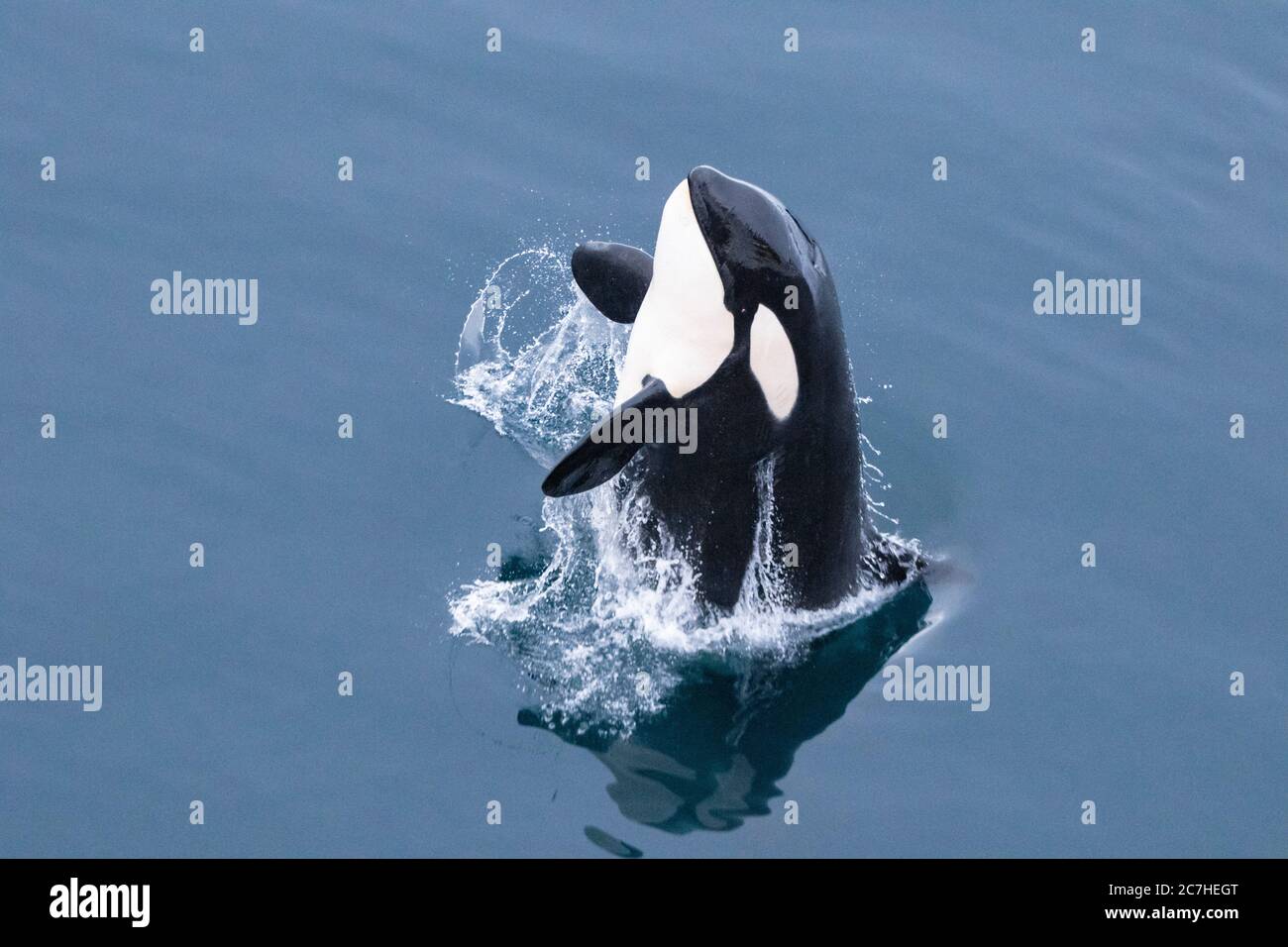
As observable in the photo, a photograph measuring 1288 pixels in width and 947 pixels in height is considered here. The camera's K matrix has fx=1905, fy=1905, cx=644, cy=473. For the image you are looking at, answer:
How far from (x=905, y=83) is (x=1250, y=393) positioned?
249 inches

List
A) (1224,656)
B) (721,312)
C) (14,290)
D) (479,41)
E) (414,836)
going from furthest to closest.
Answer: (479,41), (14,290), (1224,656), (721,312), (414,836)

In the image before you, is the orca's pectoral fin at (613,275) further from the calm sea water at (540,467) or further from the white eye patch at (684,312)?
the calm sea water at (540,467)

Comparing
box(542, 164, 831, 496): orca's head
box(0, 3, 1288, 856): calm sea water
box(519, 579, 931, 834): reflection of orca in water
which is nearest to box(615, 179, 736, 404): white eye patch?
box(542, 164, 831, 496): orca's head

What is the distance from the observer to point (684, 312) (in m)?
15.8

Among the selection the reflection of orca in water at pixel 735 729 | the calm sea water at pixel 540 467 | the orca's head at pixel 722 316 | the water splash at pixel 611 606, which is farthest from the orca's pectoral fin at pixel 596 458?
the reflection of orca in water at pixel 735 729

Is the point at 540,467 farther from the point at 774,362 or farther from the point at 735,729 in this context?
the point at 735,729

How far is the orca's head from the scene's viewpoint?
600 inches

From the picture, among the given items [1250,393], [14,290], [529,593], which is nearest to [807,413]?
[529,593]

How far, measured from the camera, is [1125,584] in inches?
683

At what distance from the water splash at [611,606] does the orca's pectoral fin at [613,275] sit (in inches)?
32.4

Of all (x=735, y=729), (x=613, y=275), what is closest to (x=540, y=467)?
(x=613, y=275)

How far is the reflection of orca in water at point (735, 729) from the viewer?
577 inches
